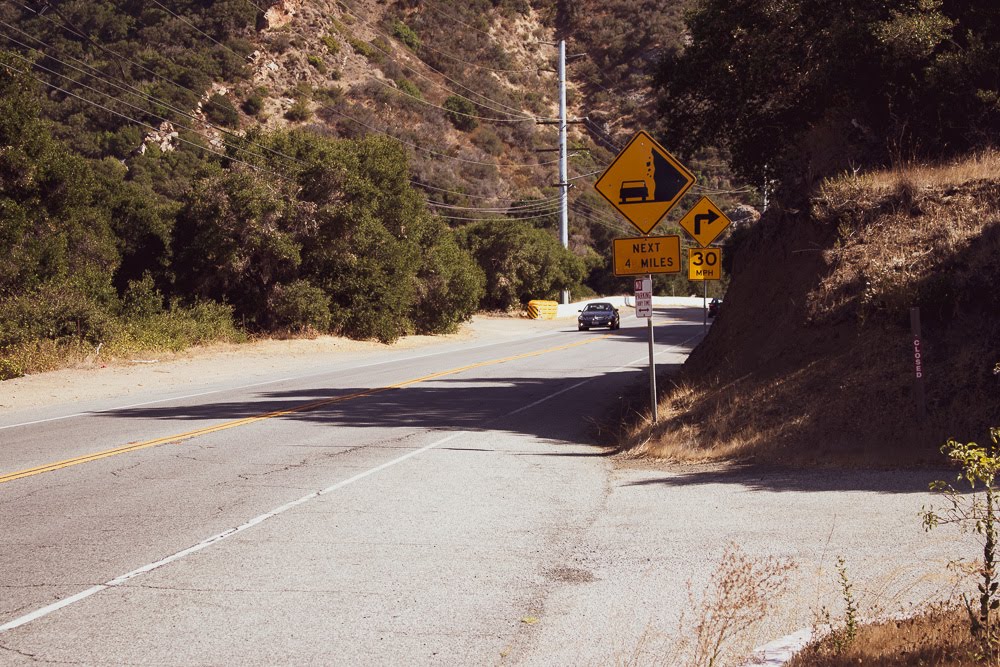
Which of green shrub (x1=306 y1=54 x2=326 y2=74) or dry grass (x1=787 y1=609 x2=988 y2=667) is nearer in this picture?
dry grass (x1=787 y1=609 x2=988 y2=667)

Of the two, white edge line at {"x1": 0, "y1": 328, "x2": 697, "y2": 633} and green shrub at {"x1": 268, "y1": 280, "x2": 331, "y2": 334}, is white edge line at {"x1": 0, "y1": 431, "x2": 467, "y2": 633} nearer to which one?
white edge line at {"x1": 0, "y1": 328, "x2": 697, "y2": 633}

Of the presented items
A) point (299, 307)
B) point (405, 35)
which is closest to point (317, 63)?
point (405, 35)

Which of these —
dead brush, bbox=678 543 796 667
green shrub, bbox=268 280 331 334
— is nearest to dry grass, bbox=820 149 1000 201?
dead brush, bbox=678 543 796 667

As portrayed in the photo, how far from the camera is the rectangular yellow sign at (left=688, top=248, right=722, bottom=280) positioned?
793 inches

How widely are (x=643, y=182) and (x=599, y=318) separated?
39.2 metres

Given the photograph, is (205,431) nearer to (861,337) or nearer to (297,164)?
(861,337)

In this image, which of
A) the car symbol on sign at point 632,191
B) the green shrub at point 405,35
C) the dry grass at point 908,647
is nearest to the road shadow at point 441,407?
the car symbol on sign at point 632,191

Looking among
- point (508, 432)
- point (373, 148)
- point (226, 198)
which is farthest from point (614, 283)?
point (508, 432)

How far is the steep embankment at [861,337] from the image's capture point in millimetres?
10500

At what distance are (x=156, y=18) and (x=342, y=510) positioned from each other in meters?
86.4

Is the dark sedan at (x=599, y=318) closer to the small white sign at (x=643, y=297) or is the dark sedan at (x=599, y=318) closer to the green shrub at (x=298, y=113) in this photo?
the small white sign at (x=643, y=297)

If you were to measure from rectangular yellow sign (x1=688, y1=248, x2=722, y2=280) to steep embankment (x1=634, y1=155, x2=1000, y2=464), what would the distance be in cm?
463

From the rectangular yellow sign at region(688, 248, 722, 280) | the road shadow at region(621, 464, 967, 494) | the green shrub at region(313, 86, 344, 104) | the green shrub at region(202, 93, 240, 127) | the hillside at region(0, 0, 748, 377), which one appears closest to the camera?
the road shadow at region(621, 464, 967, 494)

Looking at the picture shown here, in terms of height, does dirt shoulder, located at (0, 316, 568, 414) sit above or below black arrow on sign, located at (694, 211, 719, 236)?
below
